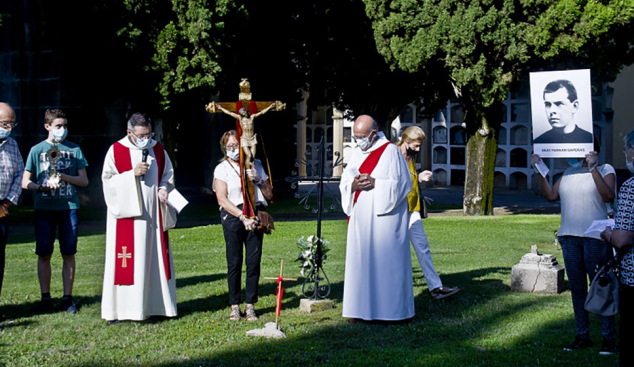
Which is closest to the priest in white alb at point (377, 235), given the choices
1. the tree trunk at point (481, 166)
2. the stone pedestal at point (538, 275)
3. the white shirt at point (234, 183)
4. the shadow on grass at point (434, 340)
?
the shadow on grass at point (434, 340)

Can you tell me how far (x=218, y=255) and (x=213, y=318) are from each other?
215 inches

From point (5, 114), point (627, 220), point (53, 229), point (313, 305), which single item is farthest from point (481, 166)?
point (627, 220)

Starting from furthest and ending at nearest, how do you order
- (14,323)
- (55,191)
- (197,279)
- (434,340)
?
(197,279)
(55,191)
(14,323)
(434,340)

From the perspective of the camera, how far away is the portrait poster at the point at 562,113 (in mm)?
6418

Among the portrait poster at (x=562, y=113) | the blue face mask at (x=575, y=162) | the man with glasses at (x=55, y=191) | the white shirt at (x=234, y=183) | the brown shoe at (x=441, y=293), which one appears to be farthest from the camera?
the brown shoe at (x=441, y=293)

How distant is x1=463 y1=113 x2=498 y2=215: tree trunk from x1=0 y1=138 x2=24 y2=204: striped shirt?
15663mm

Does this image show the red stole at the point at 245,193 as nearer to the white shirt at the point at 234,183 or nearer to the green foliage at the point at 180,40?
the white shirt at the point at 234,183

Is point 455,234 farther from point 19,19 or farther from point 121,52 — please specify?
point 19,19

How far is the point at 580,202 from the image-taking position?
638 cm

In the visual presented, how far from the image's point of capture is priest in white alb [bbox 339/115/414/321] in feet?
24.8

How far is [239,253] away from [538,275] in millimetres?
3552

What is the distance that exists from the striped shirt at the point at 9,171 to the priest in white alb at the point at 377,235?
3.02 m

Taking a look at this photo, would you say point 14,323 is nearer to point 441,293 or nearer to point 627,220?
point 441,293

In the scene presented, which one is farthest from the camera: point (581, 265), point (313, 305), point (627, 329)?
point (313, 305)
